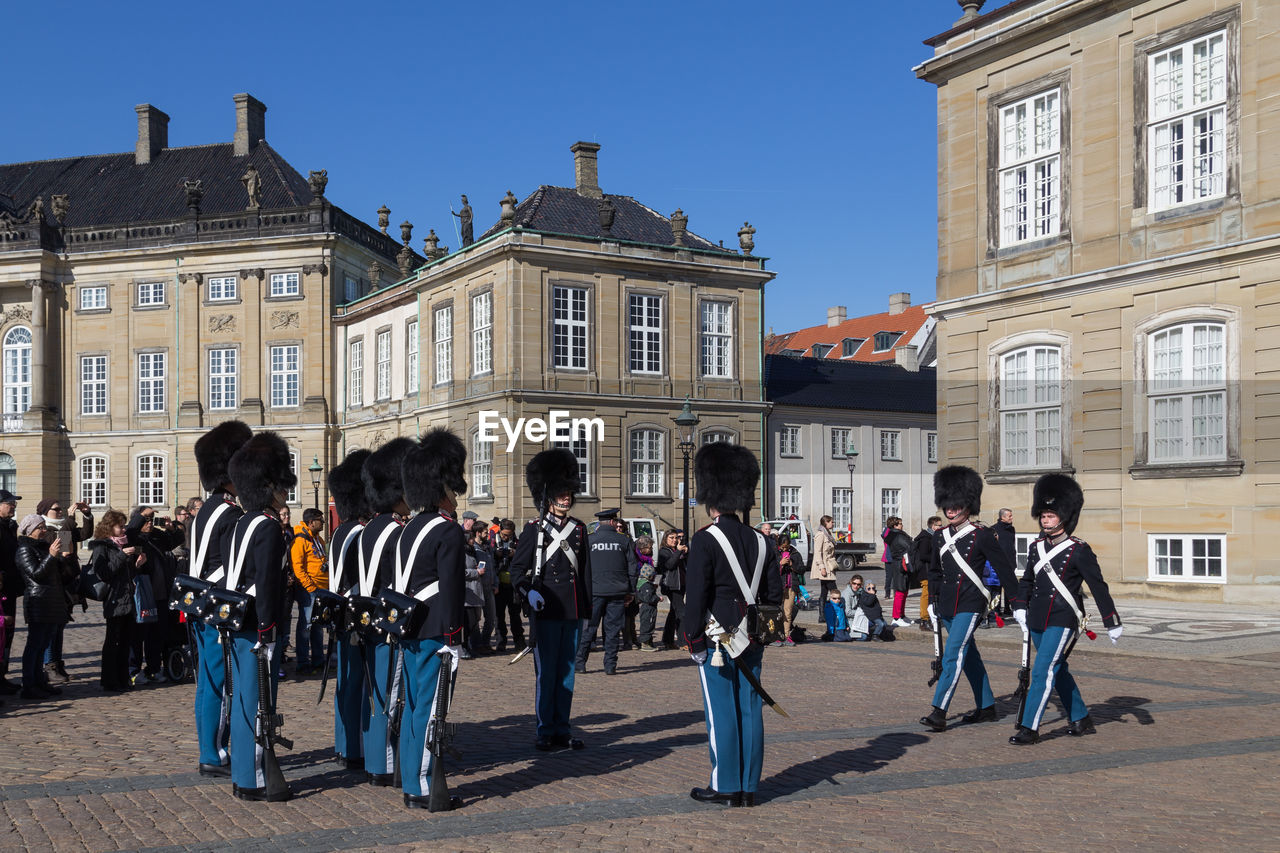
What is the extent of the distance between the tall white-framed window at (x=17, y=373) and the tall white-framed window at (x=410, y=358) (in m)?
17.6

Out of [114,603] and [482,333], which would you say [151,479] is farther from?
[114,603]

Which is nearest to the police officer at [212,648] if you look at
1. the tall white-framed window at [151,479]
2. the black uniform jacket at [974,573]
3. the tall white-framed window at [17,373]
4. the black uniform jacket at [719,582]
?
the black uniform jacket at [719,582]

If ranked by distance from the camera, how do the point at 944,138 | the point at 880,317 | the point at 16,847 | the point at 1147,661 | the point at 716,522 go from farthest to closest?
the point at 880,317 → the point at 944,138 → the point at 1147,661 → the point at 716,522 → the point at 16,847

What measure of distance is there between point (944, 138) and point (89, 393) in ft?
128

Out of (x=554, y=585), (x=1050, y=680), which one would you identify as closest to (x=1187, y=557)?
(x=1050, y=680)

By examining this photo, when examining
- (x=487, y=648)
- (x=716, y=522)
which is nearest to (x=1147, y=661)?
(x=487, y=648)

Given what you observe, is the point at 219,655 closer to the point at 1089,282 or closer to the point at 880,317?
the point at 1089,282

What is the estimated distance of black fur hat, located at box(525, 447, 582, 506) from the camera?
10375 millimetres

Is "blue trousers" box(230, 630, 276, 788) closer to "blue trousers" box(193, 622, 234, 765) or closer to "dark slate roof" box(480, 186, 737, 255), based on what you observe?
"blue trousers" box(193, 622, 234, 765)

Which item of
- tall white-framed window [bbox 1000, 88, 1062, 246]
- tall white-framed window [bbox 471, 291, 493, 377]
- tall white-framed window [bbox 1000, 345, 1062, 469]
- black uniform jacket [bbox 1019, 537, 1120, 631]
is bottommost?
black uniform jacket [bbox 1019, 537, 1120, 631]

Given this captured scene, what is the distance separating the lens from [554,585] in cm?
963

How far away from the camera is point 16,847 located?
6531 mm

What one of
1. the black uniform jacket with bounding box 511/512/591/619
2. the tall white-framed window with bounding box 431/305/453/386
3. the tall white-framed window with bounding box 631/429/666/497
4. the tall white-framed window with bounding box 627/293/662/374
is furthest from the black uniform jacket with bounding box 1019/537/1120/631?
the tall white-framed window with bounding box 431/305/453/386

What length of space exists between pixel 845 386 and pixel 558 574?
39083 mm
